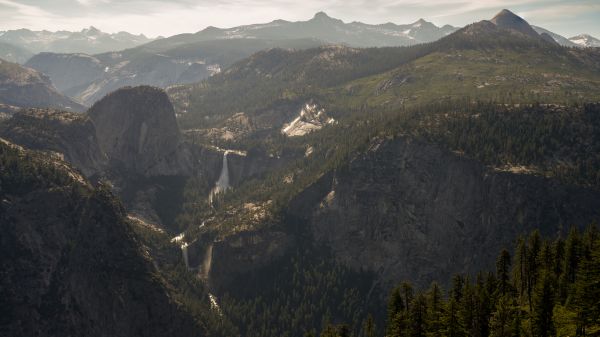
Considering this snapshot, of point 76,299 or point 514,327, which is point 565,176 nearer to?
point 514,327

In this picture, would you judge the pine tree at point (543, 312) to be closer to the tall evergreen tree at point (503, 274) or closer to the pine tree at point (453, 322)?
the tall evergreen tree at point (503, 274)

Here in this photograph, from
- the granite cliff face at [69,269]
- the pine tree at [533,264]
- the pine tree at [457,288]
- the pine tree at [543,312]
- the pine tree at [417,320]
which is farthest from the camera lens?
the granite cliff face at [69,269]

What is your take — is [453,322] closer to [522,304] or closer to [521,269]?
[522,304]

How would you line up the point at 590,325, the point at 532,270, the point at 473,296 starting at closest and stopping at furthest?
the point at 590,325 < the point at 473,296 < the point at 532,270

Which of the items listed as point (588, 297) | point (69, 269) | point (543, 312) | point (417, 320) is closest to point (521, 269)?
point (543, 312)

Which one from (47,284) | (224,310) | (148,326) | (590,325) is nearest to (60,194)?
(47,284)

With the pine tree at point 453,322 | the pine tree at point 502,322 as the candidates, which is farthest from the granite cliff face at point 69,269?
the pine tree at point 502,322
